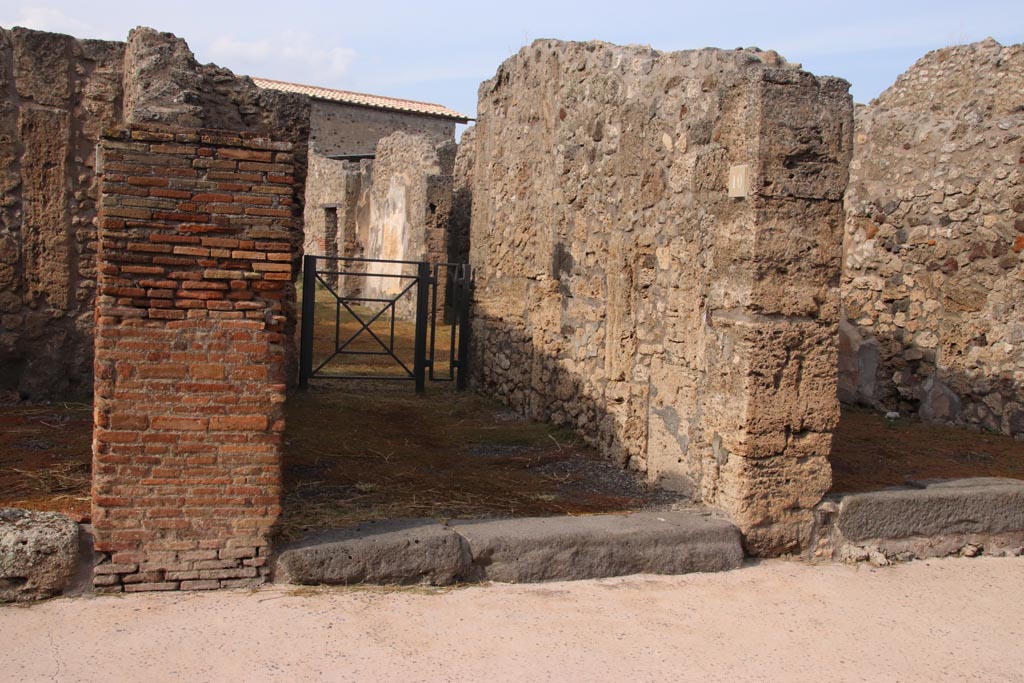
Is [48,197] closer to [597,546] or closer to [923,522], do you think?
[597,546]

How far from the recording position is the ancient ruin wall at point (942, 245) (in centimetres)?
767

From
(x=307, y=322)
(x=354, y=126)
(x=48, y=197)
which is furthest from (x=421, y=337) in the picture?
(x=354, y=126)

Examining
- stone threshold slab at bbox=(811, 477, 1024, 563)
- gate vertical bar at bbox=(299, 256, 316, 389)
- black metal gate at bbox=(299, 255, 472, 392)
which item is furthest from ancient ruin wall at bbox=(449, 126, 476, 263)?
stone threshold slab at bbox=(811, 477, 1024, 563)

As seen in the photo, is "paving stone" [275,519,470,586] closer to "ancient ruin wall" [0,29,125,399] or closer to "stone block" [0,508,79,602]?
"stone block" [0,508,79,602]

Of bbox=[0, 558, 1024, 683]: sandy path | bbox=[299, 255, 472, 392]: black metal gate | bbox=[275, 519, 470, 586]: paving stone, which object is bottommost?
bbox=[0, 558, 1024, 683]: sandy path

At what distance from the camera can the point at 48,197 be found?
7.21m

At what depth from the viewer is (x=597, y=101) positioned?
261 inches

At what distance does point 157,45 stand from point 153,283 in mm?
3787

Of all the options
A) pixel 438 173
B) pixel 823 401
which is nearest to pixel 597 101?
pixel 823 401

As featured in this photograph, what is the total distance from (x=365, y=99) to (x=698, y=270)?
25616mm

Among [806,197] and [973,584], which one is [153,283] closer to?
[806,197]

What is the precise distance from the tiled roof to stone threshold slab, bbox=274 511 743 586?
24.6m

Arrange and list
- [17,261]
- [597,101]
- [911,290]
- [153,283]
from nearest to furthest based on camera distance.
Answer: [153,283] < [597,101] < [17,261] < [911,290]

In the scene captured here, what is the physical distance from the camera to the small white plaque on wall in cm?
467
